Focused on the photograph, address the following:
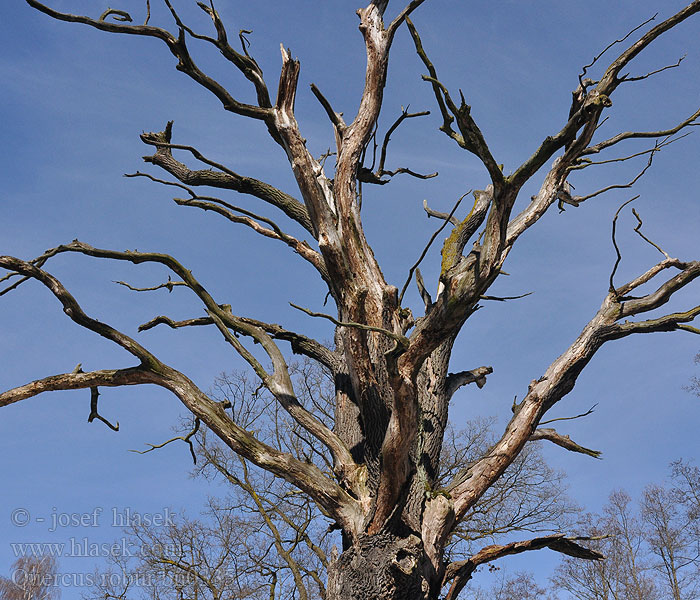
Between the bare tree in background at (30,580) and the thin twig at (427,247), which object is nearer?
the thin twig at (427,247)

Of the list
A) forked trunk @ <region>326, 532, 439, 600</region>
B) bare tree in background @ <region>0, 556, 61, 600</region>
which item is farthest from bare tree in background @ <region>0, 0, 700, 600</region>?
bare tree in background @ <region>0, 556, 61, 600</region>

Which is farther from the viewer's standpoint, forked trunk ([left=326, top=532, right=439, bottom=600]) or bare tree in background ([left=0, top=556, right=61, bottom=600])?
bare tree in background ([left=0, top=556, right=61, bottom=600])

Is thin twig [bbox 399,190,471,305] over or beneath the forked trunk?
over

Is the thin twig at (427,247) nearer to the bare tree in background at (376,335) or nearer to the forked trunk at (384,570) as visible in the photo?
the bare tree in background at (376,335)

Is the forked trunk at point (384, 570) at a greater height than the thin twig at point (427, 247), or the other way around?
the thin twig at point (427, 247)

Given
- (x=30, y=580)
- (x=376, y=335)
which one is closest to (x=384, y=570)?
(x=376, y=335)

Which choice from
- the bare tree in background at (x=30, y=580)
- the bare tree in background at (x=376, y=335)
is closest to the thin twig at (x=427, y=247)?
the bare tree in background at (x=376, y=335)

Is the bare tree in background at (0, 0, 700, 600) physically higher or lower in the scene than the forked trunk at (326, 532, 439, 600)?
higher

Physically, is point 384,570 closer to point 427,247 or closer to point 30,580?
point 427,247

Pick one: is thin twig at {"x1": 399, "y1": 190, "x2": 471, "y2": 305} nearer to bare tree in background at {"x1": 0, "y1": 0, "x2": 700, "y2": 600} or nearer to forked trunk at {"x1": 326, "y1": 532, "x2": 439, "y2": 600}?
bare tree in background at {"x1": 0, "y1": 0, "x2": 700, "y2": 600}

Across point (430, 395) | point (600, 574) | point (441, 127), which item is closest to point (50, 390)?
point (430, 395)

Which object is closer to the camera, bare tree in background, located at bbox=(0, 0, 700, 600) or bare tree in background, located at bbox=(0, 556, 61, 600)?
bare tree in background, located at bbox=(0, 0, 700, 600)

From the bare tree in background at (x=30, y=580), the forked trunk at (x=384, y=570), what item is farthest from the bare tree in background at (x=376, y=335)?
the bare tree in background at (x=30, y=580)

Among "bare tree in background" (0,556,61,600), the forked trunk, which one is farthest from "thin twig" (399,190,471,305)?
"bare tree in background" (0,556,61,600)
